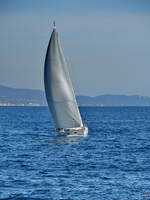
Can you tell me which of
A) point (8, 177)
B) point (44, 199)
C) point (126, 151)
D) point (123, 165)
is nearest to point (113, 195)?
point (44, 199)

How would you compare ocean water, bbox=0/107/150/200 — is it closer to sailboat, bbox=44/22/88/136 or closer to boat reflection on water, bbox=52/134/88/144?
boat reflection on water, bbox=52/134/88/144

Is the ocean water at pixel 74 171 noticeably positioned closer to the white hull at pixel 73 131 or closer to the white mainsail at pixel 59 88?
the white hull at pixel 73 131

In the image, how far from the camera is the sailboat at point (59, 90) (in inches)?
2736

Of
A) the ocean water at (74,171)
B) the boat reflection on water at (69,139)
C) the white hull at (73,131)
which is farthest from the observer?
the white hull at (73,131)

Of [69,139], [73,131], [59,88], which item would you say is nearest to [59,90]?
[59,88]

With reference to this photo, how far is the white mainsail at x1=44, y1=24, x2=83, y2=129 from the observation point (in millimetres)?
69438

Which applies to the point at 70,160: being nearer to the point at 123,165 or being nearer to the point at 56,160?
the point at 56,160

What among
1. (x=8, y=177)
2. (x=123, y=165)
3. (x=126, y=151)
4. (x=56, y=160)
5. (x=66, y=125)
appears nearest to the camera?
(x=8, y=177)

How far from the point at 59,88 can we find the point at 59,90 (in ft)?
0.82

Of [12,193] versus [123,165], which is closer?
[12,193]

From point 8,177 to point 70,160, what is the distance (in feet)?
38.0

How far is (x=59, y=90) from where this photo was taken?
70.2 m

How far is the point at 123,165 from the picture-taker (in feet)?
155

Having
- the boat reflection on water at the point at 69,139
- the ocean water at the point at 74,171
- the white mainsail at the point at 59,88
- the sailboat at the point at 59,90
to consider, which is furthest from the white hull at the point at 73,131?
the ocean water at the point at 74,171
